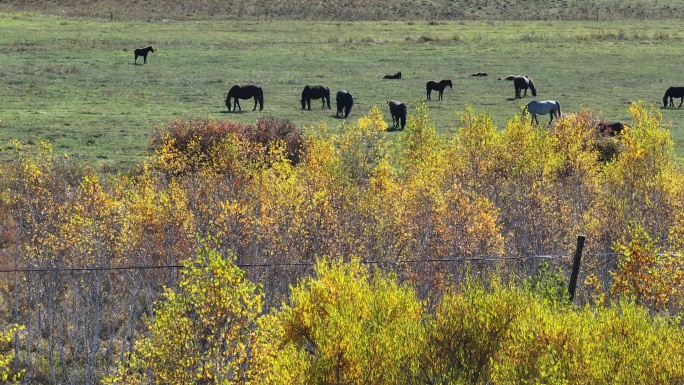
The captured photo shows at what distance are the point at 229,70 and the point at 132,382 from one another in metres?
43.1

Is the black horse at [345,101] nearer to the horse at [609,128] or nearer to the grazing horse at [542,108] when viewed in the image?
the grazing horse at [542,108]

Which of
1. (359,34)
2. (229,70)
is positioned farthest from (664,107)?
(359,34)

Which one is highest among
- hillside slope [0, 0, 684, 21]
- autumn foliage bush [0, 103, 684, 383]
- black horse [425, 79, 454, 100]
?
hillside slope [0, 0, 684, 21]

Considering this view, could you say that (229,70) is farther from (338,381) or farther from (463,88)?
(338,381)

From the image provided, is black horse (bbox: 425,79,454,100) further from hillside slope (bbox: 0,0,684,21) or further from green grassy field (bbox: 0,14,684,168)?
hillside slope (bbox: 0,0,684,21)

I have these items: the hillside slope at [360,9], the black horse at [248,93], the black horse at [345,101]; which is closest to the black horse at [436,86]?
the black horse at [345,101]

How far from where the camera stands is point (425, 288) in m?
29.3

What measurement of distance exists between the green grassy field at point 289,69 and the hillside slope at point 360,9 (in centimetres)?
570

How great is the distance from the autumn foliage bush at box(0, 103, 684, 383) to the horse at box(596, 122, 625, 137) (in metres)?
2.43

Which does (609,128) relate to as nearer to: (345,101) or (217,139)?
(345,101)

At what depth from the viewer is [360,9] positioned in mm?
107375

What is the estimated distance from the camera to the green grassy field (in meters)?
48.6

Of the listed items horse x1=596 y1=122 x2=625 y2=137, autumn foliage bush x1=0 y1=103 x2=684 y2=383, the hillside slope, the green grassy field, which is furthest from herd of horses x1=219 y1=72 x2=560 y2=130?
the hillside slope

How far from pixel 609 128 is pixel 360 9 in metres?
64.6
